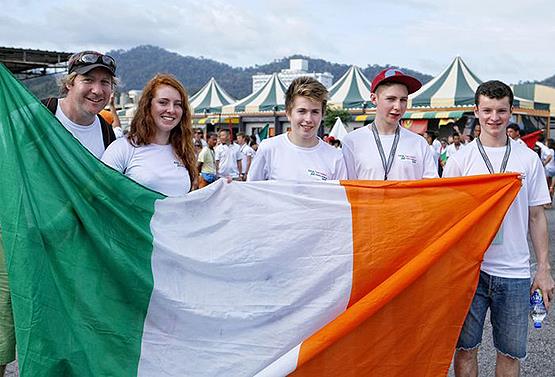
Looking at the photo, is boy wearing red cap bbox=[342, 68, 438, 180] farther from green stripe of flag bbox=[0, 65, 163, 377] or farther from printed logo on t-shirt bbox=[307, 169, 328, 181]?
green stripe of flag bbox=[0, 65, 163, 377]

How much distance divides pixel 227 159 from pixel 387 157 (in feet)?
37.5

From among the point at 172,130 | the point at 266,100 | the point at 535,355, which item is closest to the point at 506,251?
the point at 535,355

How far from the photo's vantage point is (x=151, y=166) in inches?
132

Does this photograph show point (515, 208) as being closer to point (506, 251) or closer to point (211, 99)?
point (506, 251)

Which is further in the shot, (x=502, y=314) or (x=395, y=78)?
(x=395, y=78)

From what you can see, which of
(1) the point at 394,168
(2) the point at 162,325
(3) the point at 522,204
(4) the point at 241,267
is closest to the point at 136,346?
(2) the point at 162,325

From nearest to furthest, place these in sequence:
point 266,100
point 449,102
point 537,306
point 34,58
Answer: point 537,306, point 34,58, point 449,102, point 266,100

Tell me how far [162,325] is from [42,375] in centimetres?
64

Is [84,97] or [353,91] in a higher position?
[353,91]

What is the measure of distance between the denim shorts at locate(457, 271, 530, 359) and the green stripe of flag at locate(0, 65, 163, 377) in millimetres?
1928

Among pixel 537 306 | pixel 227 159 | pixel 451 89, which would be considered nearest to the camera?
pixel 537 306

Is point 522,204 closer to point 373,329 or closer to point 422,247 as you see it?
point 422,247

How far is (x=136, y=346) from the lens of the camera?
304 centimetres

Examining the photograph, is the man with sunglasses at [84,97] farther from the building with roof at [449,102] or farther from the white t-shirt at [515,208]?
the building with roof at [449,102]
